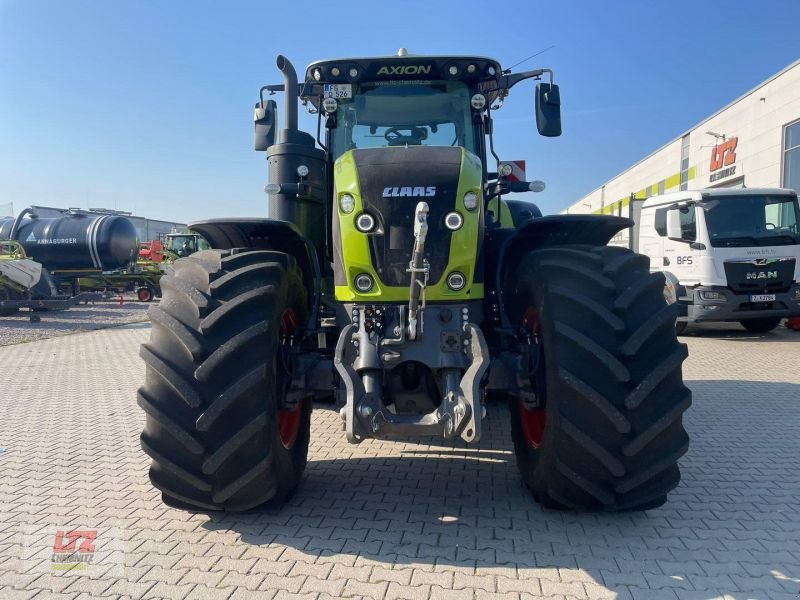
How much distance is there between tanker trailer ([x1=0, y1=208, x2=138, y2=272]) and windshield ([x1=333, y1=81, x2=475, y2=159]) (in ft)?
56.6

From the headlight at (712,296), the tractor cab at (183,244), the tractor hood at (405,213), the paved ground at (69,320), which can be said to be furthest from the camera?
the tractor cab at (183,244)

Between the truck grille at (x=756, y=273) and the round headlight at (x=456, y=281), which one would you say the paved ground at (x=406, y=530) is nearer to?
the round headlight at (x=456, y=281)

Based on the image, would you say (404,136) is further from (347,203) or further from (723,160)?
(723,160)

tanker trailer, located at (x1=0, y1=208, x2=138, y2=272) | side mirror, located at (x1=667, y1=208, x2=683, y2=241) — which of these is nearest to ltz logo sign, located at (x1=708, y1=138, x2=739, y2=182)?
side mirror, located at (x1=667, y1=208, x2=683, y2=241)

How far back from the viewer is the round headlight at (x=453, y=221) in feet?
10.4

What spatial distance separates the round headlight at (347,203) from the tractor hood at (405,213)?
0.09 feet

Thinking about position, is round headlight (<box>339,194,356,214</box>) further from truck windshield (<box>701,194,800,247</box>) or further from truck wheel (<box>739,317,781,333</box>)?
truck wheel (<box>739,317,781,333</box>)

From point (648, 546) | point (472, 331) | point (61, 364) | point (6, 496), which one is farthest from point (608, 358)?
point (61, 364)

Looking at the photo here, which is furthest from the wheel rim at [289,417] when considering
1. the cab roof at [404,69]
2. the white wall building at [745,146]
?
the white wall building at [745,146]

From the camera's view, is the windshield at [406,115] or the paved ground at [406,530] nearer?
the paved ground at [406,530]

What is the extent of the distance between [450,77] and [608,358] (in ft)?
8.07

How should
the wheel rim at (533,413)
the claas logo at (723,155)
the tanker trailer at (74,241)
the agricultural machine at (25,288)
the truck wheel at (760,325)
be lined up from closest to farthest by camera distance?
1. the wheel rim at (533,413)
2. the truck wheel at (760,325)
3. the agricultural machine at (25,288)
4. the tanker trailer at (74,241)
5. the claas logo at (723,155)

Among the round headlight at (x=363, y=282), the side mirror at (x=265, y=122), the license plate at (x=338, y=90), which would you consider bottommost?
the round headlight at (x=363, y=282)

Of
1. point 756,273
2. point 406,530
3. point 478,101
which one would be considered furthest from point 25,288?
point 756,273
